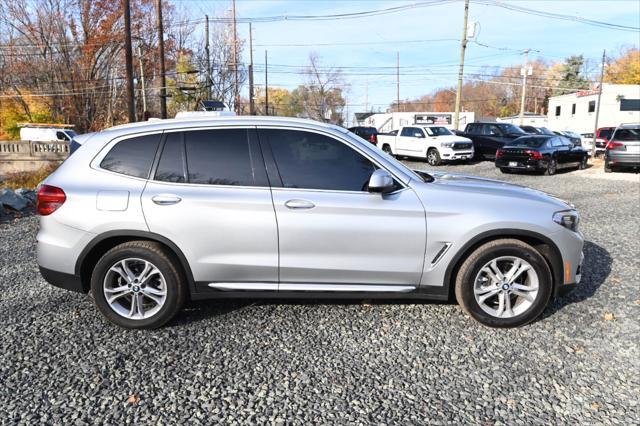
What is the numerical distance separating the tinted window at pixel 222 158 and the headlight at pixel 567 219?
2444 millimetres

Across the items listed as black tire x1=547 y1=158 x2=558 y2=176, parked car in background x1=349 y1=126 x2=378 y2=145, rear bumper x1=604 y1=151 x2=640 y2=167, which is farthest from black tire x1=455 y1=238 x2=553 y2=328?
parked car in background x1=349 y1=126 x2=378 y2=145

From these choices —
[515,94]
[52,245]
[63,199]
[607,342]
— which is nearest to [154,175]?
[63,199]

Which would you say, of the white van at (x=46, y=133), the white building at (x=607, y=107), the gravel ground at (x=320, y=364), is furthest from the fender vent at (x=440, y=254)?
the white building at (x=607, y=107)

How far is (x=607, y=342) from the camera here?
3.61 m

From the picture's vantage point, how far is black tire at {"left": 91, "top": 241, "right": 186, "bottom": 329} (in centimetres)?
364

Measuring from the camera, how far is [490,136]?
2138cm

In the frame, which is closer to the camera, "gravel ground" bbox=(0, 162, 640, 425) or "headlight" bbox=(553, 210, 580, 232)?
"gravel ground" bbox=(0, 162, 640, 425)

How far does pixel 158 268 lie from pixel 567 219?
3389mm

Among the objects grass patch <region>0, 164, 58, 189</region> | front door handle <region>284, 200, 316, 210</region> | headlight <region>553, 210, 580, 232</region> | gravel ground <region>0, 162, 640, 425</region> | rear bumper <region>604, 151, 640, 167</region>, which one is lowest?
grass patch <region>0, 164, 58, 189</region>

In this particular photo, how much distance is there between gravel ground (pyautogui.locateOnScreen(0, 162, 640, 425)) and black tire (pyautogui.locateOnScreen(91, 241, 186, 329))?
0.12 m

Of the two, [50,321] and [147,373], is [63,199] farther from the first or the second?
[147,373]

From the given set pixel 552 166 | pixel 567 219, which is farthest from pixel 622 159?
pixel 567 219

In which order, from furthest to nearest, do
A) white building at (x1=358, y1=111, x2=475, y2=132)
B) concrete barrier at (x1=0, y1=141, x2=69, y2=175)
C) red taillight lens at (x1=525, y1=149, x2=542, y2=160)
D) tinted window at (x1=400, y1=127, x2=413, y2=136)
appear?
white building at (x1=358, y1=111, x2=475, y2=132)
concrete barrier at (x1=0, y1=141, x2=69, y2=175)
tinted window at (x1=400, y1=127, x2=413, y2=136)
red taillight lens at (x1=525, y1=149, x2=542, y2=160)

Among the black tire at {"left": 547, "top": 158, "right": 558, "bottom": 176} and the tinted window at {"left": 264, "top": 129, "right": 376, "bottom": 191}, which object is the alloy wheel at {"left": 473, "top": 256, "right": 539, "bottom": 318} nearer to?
the tinted window at {"left": 264, "top": 129, "right": 376, "bottom": 191}
